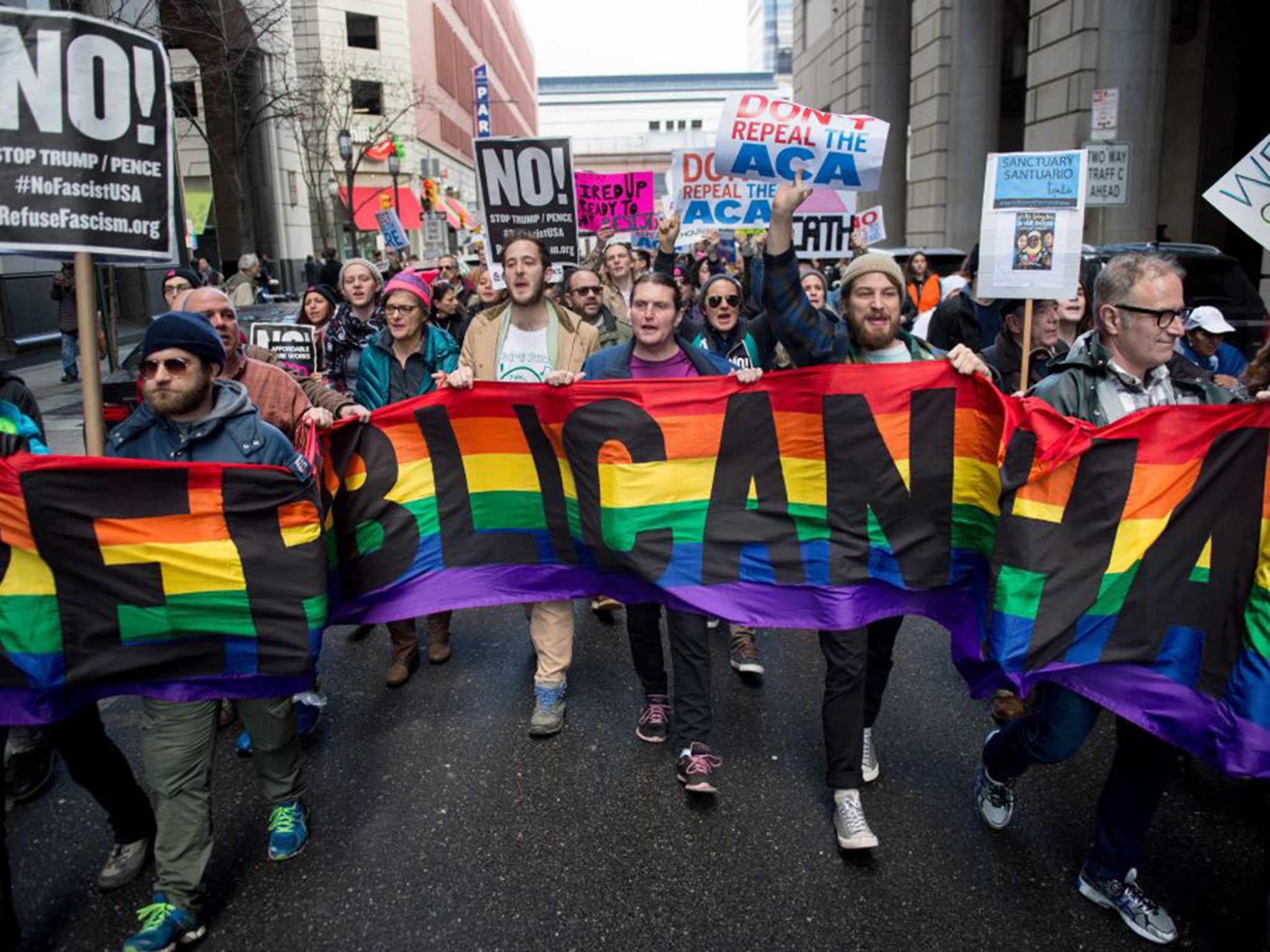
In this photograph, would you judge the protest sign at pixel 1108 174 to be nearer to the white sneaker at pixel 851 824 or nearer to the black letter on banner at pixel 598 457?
the black letter on banner at pixel 598 457

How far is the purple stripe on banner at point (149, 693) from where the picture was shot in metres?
3.13

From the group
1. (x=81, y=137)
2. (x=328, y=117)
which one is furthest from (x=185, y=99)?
(x=81, y=137)

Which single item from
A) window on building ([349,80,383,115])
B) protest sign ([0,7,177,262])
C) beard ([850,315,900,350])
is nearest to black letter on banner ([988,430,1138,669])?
beard ([850,315,900,350])

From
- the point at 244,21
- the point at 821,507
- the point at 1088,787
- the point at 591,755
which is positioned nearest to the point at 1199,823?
the point at 1088,787

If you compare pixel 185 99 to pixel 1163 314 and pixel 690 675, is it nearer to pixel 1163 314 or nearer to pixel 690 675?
pixel 690 675

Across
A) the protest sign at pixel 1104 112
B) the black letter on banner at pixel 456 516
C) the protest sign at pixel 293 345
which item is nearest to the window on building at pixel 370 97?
the protest sign at pixel 1104 112

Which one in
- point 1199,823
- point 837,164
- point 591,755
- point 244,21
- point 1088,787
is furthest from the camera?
point 244,21

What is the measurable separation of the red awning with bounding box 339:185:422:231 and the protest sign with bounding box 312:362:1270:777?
3303cm

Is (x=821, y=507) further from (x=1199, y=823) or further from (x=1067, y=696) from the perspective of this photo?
(x=1199, y=823)

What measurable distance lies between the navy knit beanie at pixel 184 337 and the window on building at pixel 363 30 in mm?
50219

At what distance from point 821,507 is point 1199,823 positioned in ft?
5.90

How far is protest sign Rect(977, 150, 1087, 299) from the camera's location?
5184 millimetres

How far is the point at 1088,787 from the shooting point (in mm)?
4012

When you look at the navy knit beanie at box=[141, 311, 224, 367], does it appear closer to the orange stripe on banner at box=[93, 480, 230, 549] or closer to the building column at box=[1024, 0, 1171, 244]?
the orange stripe on banner at box=[93, 480, 230, 549]
